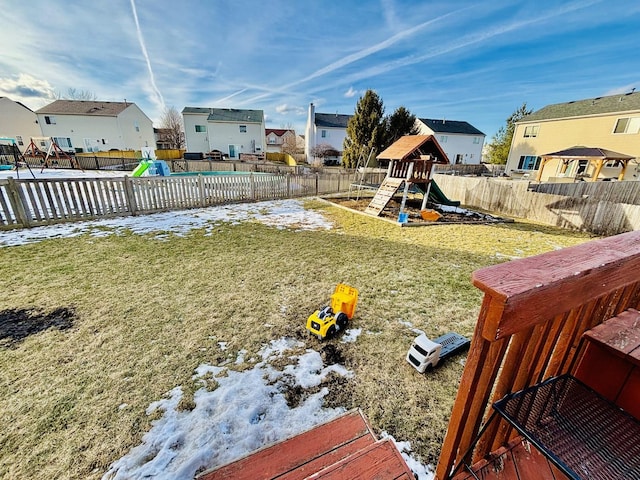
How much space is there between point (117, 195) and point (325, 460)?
967 cm

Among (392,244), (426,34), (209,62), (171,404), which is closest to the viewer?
(171,404)

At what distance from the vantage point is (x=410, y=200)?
12.5 meters

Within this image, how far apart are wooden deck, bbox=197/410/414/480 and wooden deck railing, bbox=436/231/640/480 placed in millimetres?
275

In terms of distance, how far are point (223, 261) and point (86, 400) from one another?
120 inches

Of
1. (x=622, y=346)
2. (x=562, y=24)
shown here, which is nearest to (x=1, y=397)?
(x=622, y=346)

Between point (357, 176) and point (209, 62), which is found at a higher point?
point (209, 62)

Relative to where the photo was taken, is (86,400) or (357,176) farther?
(357,176)

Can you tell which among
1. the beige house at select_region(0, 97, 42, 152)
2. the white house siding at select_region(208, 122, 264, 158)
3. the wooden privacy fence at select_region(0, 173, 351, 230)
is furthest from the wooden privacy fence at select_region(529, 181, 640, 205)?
the beige house at select_region(0, 97, 42, 152)

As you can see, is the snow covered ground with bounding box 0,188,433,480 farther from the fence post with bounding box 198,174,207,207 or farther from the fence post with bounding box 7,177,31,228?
the fence post with bounding box 198,174,207,207

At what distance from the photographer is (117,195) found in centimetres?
820

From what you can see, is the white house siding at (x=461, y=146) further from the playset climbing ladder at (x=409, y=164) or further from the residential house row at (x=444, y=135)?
the playset climbing ladder at (x=409, y=164)

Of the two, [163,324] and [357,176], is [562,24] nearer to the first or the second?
[357,176]

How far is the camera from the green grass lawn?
2066 millimetres

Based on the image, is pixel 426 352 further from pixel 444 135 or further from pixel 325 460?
pixel 444 135
